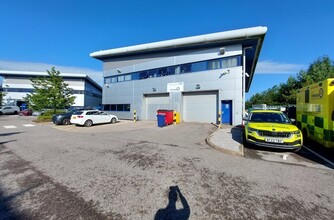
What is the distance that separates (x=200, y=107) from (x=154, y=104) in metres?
5.66

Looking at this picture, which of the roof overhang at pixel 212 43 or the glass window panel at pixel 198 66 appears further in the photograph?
the glass window panel at pixel 198 66

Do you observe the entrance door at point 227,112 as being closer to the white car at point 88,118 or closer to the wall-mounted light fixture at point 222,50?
the wall-mounted light fixture at point 222,50

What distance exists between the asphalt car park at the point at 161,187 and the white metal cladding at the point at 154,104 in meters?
13.1

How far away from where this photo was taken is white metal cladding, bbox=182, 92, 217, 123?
16.1m

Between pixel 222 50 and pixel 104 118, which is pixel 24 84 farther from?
pixel 222 50

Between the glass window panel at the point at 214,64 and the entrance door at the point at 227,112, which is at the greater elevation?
the glass window panel at the point at 214,64

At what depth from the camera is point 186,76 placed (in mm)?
17250

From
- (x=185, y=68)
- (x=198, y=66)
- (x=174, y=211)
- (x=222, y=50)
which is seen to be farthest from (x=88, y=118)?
(x=174, y=211)

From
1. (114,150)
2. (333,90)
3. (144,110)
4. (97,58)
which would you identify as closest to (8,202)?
(114,150)

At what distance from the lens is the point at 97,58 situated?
2461cm

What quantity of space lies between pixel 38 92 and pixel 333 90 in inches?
1043

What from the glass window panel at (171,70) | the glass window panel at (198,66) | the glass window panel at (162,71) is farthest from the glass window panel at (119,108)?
the glass window panel at (198,66)

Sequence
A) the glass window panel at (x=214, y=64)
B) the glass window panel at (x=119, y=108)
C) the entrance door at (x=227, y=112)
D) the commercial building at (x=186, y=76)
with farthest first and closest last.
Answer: the glass window panel at (x=119, y=108) < the glass window panel at (x=214, y=64) < the entrance door at (x=227, y=112) < the commercial building at (x=186, y=76)

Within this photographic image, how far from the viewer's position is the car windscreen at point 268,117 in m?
7.66
